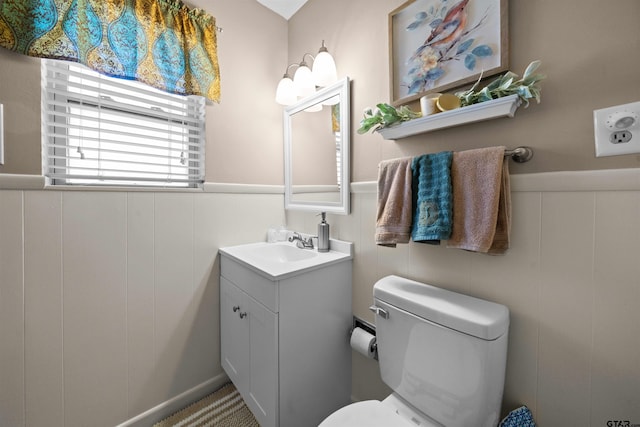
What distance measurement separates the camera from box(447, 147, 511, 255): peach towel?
2.56 ft

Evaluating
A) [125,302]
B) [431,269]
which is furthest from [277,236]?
[431,269]

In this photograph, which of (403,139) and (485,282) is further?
(403,139)

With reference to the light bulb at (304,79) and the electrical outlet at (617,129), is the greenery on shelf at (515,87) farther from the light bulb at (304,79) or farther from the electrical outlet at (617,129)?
the light bulb at (304,79)

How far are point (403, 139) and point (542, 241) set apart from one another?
2.03ft

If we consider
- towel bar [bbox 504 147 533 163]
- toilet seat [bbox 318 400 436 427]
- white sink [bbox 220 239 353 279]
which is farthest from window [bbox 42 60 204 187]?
towel bar [bbox 504 147 533 163]

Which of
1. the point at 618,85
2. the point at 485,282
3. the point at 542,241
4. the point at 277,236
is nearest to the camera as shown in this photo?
the point at 618,85

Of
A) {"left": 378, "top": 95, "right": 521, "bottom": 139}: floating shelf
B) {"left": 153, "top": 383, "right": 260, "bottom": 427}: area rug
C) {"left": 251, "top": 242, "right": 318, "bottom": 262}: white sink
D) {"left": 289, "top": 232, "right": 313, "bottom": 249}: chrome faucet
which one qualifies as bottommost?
{"left": 153, "top": 383, "right": 260, "bottom": 427}: area rug

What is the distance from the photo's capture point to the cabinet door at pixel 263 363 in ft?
3.44

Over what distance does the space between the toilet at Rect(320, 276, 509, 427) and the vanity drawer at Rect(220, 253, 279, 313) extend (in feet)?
1.37

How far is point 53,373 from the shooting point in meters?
1.04

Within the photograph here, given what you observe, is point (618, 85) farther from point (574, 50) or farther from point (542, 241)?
Answer: point (542, 241)

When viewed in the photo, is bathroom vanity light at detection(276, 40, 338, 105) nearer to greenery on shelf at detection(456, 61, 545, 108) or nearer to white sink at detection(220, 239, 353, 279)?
greenery on shelf at detection(456, 61, 545, 108)

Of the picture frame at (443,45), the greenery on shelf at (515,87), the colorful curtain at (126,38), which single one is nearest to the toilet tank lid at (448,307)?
the greenery on shelf at (515,87)

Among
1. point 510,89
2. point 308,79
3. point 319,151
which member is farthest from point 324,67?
point 510,89
